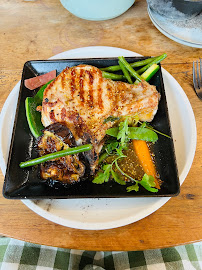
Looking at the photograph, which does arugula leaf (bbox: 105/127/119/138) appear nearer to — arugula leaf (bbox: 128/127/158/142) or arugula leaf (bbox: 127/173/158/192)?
arugula leaf (bbox: 128/127/158/142)

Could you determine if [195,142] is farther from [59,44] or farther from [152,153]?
[59,44]

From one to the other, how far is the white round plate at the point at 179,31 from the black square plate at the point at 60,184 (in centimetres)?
73

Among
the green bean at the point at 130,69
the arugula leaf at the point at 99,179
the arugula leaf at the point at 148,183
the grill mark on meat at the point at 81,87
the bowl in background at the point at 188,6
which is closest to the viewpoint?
the arugula leaf at the point at 148,183

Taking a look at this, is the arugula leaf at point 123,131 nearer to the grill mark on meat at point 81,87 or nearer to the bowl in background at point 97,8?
the grill mark on meat at point 81,87

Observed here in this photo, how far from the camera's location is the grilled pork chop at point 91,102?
193 centimetres

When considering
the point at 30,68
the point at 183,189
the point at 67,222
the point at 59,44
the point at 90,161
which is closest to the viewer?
the point at 67,222

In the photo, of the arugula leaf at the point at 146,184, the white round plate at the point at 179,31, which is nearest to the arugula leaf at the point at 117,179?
the arugula leaf at the point at 146,184

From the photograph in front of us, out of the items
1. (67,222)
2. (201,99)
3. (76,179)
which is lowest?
(67,222)

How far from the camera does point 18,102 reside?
2.10 meters

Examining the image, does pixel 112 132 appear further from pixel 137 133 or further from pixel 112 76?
pixel 112 76

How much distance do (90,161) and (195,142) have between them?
84 centimetres

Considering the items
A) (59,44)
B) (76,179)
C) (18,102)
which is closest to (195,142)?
(76,179)

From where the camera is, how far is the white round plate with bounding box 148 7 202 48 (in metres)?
2.68

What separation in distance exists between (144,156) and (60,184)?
675mm
